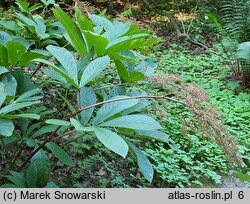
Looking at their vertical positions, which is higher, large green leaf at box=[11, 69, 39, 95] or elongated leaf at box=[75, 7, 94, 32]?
elongated leaf at box=[75, 7, 94, 32]

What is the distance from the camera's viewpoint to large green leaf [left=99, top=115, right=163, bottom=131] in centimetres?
107

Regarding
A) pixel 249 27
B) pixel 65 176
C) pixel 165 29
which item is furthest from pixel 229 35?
pixel 65 176

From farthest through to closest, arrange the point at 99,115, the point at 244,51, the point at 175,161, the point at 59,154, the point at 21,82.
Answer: the point at 244,51
the point at 175,161
the point at 21,82
the point at 59,154
the point at 99,115

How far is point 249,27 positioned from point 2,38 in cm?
309

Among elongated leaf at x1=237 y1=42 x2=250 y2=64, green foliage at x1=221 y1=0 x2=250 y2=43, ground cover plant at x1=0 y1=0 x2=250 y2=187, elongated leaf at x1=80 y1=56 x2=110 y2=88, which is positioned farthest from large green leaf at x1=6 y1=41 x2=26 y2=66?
green foliage at x1=221 y1=0 x2=250 y2=43

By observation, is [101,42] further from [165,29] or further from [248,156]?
[165,29]

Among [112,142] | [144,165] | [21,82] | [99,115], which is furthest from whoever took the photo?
[21,82]

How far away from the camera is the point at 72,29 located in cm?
130

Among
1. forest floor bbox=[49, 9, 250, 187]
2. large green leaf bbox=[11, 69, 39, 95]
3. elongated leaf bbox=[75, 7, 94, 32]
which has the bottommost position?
forest floor bbox=[49, 9, 250, 187]

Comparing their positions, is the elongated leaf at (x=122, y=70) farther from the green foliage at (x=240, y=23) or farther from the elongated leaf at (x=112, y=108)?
the green foliage at (x=240, y=23)

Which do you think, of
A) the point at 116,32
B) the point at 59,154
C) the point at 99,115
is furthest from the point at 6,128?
the point at 116,32

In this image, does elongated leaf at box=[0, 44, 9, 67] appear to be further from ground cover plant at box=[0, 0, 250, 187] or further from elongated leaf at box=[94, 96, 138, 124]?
elongated leaf at box=[94, 96, 138, 124]

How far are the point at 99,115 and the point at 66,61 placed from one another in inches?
9.4

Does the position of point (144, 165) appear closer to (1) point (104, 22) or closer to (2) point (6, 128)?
(2) point (6, 128)
